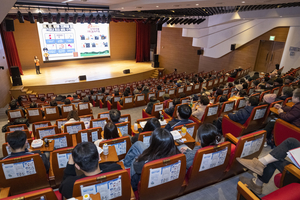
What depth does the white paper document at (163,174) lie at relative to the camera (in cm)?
192

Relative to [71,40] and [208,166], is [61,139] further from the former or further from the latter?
[71,40]

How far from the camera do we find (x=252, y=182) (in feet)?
7.82

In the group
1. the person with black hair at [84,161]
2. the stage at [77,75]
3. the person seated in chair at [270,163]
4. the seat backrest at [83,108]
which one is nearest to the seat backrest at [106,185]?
the person with black hair at [84,161]

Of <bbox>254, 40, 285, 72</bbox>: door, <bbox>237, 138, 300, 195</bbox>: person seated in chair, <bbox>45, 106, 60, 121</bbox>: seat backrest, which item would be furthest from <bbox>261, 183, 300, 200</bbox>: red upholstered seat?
<bbox>254, 40, 285, 72</bbox>: door

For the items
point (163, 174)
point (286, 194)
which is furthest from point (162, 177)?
point (286, 194)

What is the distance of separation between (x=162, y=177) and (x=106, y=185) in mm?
602

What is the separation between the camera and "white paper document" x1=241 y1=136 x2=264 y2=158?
2377 mm

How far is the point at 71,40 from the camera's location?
1521cm

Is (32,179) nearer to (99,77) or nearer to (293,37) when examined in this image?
(99,77)

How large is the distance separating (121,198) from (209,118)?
3.24 metres

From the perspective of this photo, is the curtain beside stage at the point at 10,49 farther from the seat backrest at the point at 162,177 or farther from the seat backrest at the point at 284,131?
the seat backrest at the point at 284,131

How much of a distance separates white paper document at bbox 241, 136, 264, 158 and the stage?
11375mm

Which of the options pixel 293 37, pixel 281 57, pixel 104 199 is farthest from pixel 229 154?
pixel 281 57

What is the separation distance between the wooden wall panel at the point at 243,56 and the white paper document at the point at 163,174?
12782 mm
